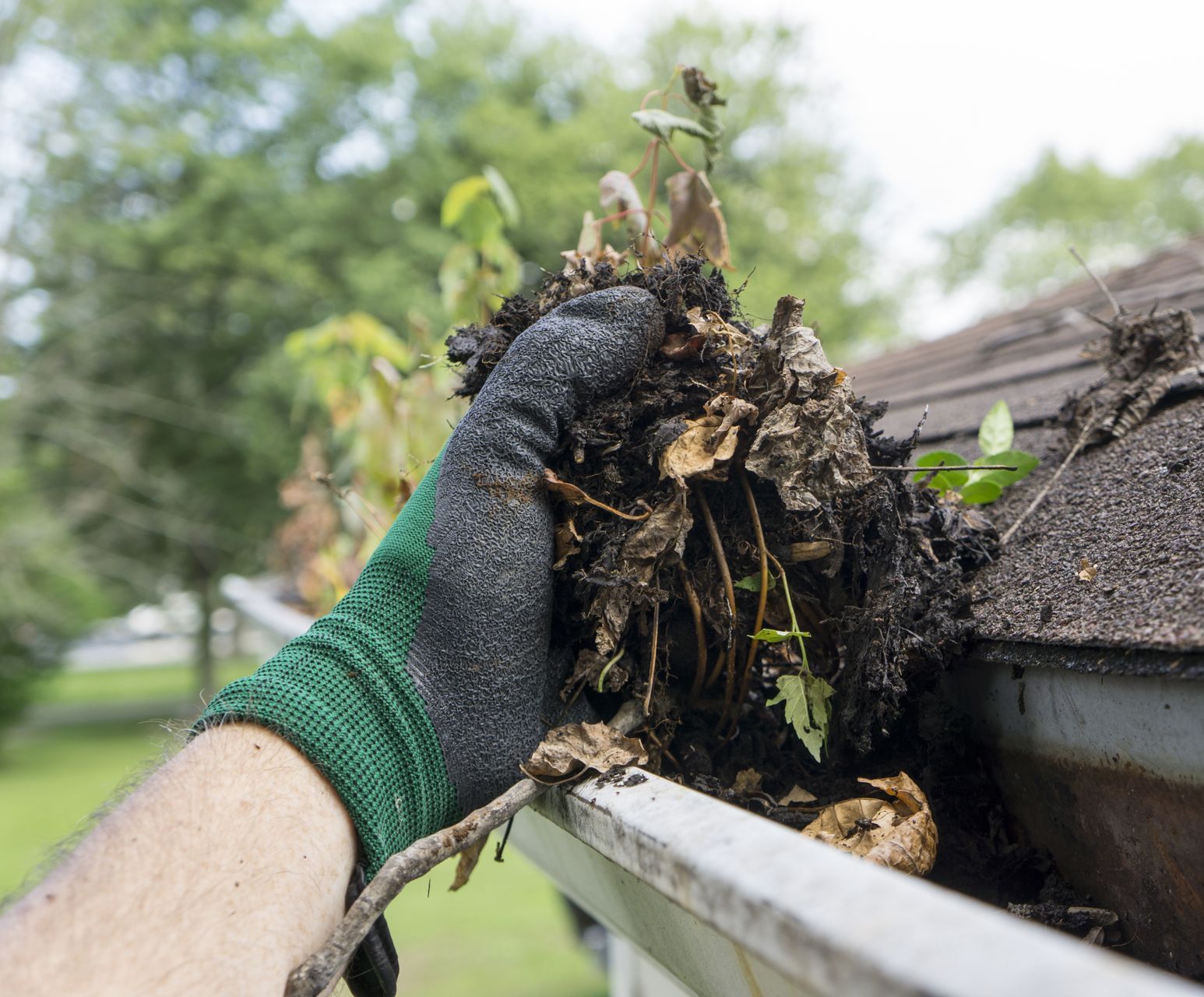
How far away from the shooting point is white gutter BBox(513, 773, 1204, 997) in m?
0.43

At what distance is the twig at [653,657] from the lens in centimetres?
100

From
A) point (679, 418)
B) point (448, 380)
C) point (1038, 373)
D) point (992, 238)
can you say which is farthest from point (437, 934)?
point (992, 238)

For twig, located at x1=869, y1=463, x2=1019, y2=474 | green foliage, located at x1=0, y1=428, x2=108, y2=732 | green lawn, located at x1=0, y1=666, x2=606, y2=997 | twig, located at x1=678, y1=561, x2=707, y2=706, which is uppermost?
twig, located at x1=869, y1=463, x2=1019, y2=474

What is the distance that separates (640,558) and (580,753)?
0.23 m

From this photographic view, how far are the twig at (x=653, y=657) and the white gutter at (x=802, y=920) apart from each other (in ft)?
0.41

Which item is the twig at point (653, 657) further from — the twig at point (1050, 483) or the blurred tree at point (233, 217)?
the blurred tree at point (233, 217)

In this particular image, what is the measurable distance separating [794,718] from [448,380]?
2014 millimetres

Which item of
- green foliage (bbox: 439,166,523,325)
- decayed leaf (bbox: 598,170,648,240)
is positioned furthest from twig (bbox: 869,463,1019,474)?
green foliage (bbox: 439,166,523,325)

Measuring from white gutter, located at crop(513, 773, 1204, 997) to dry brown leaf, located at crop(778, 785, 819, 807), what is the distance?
19cm

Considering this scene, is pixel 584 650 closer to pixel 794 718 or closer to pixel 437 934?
pixel 794 718

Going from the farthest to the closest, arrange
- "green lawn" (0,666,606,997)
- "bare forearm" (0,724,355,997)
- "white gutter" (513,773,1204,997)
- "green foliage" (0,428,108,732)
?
"green foliage" (0,428,108,732) < "green lawn" (0,666,606,997) < "bare forearm" (0,724,355,997) < "white gutter" (513,773,1204,997)

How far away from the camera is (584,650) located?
1.05m

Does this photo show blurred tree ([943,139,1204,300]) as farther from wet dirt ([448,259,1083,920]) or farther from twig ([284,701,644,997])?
twig ([284,701,644,997])

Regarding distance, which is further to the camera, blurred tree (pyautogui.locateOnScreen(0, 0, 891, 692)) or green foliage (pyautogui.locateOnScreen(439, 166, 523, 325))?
blurred tree (pyautogui.locateOnScreen(0, 0, 891, 692))
